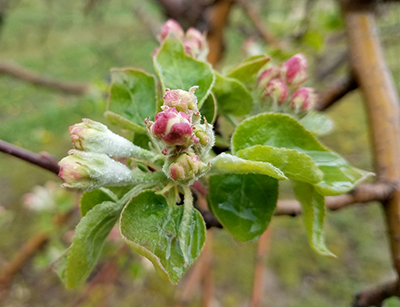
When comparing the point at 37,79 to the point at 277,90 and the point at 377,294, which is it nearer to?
the point at 277,90

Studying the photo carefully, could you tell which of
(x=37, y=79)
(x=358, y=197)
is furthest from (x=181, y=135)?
(x=37, y=79)

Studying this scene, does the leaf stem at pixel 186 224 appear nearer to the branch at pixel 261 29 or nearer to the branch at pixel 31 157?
the branch at pixel 31 157

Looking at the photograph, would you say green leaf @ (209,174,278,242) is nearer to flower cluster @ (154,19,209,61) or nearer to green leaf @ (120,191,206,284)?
green leaf @ (120,191,206,284)

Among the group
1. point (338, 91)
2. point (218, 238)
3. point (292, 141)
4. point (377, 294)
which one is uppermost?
point (292, 141)

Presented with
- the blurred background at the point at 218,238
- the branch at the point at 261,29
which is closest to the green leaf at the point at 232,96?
the blurred background at the point at 218,238

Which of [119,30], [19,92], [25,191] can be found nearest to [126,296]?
[25,191]
